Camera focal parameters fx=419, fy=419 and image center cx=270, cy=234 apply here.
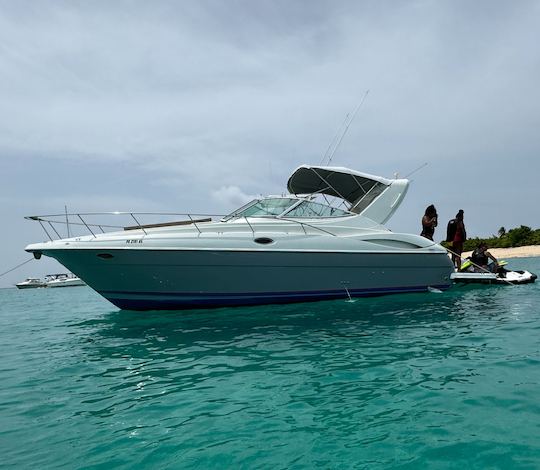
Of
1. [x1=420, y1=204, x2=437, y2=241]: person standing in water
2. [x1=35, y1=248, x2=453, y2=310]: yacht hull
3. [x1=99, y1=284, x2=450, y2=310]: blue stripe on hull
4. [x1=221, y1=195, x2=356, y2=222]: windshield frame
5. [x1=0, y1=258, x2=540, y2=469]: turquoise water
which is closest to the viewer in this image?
[x1=0, y1=258, x2=540, y2=469]: turquoise water

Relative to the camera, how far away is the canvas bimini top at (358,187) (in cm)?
1401

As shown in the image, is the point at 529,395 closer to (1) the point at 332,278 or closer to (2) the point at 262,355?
(2) the point at 262,355

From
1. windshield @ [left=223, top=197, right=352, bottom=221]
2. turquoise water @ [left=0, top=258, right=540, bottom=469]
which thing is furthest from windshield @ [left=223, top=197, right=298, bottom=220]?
turquoise water @ [left=0, top=258, right=540, bottom=469]

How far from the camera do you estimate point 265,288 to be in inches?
449

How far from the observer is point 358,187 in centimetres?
1483

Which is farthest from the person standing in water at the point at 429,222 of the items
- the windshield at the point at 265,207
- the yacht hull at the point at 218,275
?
the windshield at the point at 265,207

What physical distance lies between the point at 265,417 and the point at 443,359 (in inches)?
116

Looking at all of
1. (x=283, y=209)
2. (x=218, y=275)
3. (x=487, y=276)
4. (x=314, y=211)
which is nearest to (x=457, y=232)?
(x=487, y=276)

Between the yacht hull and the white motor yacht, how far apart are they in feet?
0.09

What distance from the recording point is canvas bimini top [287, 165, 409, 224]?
46.0 feet

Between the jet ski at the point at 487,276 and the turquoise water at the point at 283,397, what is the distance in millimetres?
6187

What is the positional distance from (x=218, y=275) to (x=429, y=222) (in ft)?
30.0

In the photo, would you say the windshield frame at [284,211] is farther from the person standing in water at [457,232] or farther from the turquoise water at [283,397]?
the person standing in water at [457,232]

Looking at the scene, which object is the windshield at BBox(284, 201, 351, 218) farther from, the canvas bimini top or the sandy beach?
the sandy beach
